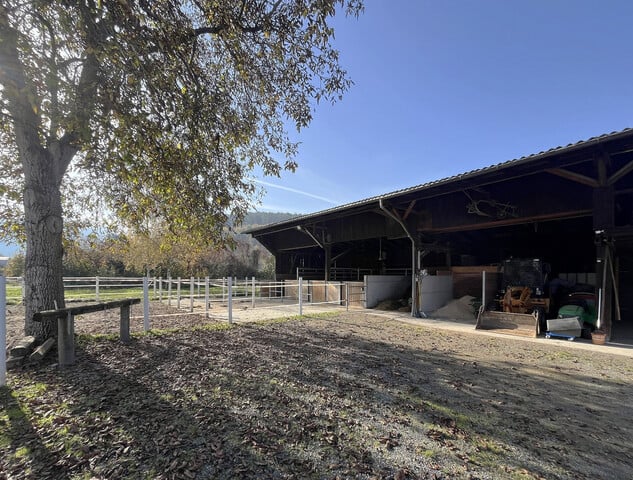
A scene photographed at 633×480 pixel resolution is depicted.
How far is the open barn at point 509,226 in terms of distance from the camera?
21.9 feet

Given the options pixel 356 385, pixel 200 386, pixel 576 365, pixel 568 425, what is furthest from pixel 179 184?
pixel 576 365

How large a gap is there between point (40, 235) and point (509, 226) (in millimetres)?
13734

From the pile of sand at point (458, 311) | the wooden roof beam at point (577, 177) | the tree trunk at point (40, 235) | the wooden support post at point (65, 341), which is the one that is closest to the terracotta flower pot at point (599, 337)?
the wooden roof beam at point (577, 177)

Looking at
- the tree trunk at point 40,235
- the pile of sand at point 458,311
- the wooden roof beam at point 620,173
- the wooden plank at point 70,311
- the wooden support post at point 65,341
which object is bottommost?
the pile of sand at point 458,311

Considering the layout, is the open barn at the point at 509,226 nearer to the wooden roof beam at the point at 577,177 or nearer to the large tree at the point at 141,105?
the wooden roof beam at the point at 577,177

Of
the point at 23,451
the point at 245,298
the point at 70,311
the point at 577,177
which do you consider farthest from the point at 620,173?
the point at 245,298

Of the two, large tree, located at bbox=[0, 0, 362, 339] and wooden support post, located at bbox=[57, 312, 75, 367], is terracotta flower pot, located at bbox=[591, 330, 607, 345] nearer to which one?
large tree, located at bbox=[0, 0, 362, 339]

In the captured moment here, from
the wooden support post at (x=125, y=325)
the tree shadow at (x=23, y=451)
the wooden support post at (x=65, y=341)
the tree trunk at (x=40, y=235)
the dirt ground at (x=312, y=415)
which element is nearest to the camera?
the tree shadow at (x=23, y=451)

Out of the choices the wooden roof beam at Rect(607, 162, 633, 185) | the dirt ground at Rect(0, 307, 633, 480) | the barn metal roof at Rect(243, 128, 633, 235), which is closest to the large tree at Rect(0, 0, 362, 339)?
the dirt ground at Rect(0, 307, 633, 480)

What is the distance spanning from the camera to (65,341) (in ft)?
13.9

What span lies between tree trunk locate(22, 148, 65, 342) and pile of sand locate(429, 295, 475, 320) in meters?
9.96

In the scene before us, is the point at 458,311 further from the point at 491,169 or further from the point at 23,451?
the point at 23,451

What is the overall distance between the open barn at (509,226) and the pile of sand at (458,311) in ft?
1.51

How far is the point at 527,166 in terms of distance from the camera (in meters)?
6.98
